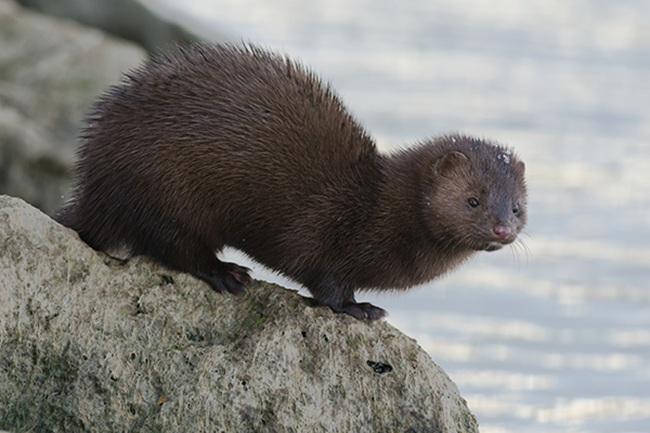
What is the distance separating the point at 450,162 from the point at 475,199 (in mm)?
274

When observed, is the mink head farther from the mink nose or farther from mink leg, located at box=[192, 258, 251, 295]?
mink leg, located at box=[192, 258, 251, 295]

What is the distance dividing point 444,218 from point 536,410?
319cm

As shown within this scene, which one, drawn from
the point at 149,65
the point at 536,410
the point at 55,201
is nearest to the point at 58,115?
the point at 55,201

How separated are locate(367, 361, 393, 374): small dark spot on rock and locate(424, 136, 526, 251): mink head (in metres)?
0.93

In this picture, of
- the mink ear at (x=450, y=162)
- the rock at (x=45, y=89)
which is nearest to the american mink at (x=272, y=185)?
the mink ear at (x=450, y=162)

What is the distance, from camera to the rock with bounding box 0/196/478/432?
202 inches

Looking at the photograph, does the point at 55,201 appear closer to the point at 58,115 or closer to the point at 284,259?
the point at 58,115

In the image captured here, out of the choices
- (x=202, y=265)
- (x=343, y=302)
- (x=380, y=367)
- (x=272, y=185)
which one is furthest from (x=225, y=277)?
(x=380, y=367)

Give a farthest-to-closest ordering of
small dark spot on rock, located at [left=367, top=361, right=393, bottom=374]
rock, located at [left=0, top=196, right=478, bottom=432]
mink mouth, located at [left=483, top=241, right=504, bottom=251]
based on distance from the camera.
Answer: mink mouth, located at [left=483, top=241, right=504, bottom=251]
small dark spot on rock, located at [left=367, top=361, right=393, bottom=374]
rock, located at [left=0, top=196, right=478, bottom=432]

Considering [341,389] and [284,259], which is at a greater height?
[284,259]

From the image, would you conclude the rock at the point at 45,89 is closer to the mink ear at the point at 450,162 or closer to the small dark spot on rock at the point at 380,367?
the mink ear at the point at 450,162

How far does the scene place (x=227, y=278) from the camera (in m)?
5.94

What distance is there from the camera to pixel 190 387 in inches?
205

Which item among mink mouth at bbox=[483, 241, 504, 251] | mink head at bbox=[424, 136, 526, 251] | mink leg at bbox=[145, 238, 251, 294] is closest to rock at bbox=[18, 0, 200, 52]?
mink leg at bbox=[145, 238, 251, 294]
